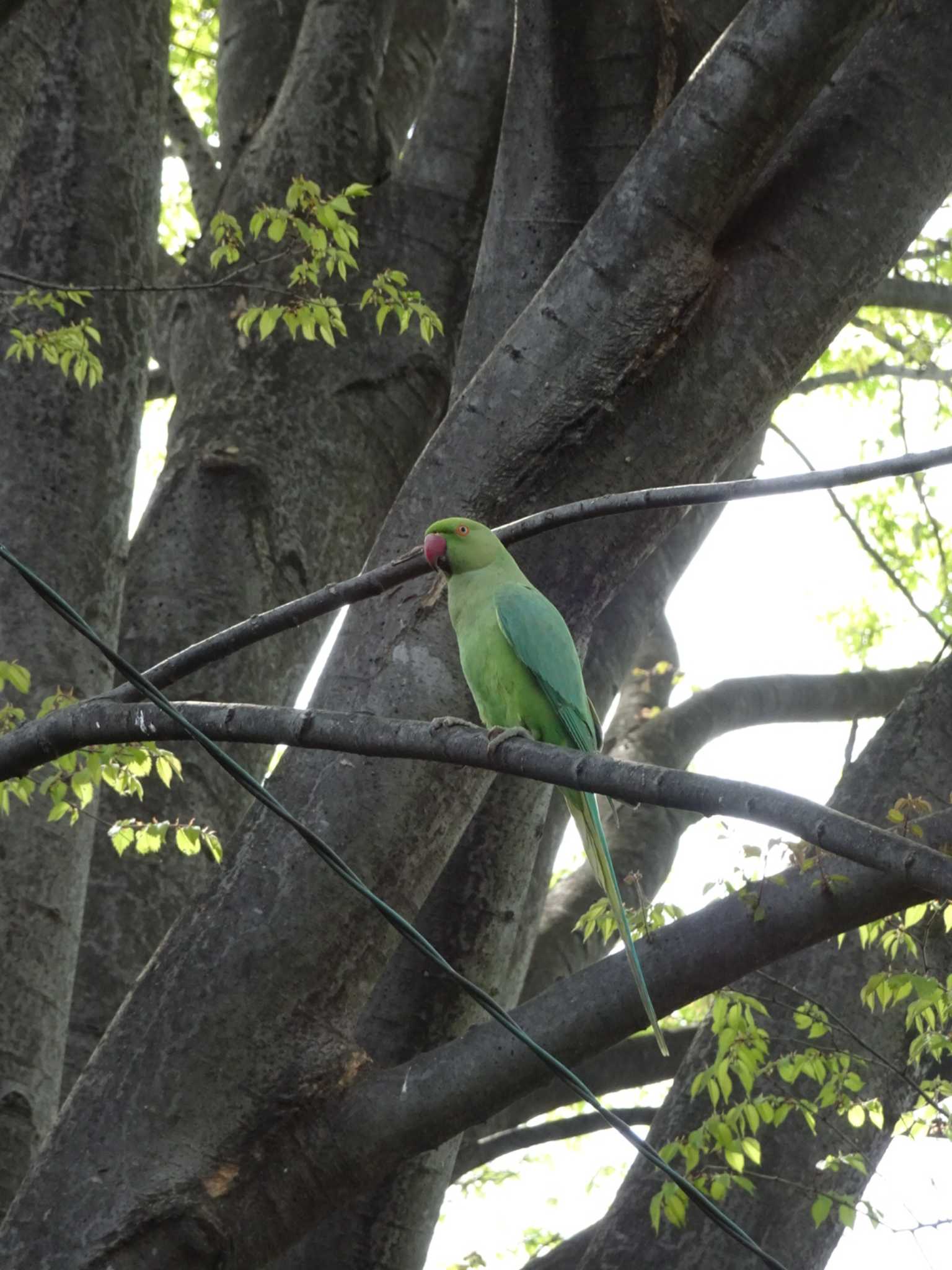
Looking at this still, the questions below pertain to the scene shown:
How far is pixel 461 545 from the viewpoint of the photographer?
3.87m

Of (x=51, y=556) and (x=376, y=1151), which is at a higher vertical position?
(x=51, y=556)

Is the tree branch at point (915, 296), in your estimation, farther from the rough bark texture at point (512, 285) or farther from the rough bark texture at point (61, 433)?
the rough bark texture at point (61, 433)

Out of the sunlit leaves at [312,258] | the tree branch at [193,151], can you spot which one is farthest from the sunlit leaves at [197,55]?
the sunlit leaves at [312,258]

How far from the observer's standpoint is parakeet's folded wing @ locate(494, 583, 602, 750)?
3758 mm

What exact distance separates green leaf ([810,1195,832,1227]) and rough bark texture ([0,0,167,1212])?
236 centimetres

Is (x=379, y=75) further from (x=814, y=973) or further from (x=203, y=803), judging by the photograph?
(x=814, y=973)

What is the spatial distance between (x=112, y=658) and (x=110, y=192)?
365 centimetres

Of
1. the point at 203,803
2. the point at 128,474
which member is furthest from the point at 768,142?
the point at 203,803

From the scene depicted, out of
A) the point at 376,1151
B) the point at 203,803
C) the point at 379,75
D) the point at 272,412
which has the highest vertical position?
the point at 379,75

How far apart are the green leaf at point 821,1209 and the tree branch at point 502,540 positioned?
2219 mm

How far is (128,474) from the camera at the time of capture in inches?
206

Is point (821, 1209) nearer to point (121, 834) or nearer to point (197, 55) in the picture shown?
point (121, 834)

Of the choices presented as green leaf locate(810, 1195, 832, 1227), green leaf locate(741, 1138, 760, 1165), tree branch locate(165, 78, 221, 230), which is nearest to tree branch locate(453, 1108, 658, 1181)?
green leaf locate(741, 1138, 760, 1165)

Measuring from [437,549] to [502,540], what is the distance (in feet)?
1.73
